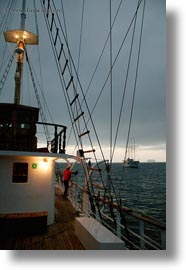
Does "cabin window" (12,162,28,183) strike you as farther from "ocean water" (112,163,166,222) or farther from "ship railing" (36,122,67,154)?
"ocean water" (112,163,166,222)

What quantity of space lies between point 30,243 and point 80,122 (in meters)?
2.67

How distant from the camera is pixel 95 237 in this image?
2.94 meters

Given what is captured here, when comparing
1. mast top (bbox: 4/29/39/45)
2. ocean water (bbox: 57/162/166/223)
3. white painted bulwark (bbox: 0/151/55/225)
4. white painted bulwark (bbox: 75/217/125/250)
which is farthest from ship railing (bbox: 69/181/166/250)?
mast top (bbox: 4/29/39/45)

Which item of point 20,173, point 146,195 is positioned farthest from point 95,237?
point 146,195

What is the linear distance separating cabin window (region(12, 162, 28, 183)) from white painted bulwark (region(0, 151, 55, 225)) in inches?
2.3

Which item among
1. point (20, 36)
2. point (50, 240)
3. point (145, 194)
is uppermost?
point (20, 36)

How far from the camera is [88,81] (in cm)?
517

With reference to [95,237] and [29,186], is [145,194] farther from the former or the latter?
[95,237]

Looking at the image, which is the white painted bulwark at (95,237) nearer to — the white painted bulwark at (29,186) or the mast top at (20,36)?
the white painted bulwark at (29,186)

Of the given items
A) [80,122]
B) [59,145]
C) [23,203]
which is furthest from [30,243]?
[80,122]

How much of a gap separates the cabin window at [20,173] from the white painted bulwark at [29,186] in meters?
0.06

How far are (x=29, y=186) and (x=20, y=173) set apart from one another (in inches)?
13.1

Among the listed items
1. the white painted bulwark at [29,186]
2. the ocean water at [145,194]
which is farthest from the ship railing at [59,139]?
the ocean water at [145,194]

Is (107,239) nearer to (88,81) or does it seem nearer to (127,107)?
(127,107)
